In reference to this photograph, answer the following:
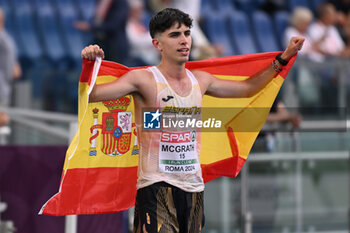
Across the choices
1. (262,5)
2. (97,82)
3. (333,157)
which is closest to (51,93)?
(333,157)

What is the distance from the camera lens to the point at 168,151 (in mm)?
4641

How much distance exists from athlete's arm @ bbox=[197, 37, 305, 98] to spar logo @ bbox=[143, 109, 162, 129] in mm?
448

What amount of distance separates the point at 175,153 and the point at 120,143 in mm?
655

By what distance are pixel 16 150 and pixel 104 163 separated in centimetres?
148

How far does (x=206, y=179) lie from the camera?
17.8ft

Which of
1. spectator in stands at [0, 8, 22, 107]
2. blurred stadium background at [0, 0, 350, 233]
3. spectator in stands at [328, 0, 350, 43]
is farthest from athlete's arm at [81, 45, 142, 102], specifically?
spectator in stands at [328, 0, 350, 43]

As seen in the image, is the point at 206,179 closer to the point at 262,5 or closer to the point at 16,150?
the point at 16,150

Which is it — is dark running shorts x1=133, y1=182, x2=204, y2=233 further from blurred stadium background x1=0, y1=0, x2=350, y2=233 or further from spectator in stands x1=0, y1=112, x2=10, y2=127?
spectator in stands x1=0, y1=112, x2=10, y2=127

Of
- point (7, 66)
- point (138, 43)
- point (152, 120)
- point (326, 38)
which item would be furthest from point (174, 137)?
point (326, 38)

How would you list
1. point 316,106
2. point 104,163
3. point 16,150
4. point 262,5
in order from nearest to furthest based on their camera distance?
point 104,163, point 16,150, point 316,106, point 262,5

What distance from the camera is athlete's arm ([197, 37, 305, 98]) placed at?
4957mm

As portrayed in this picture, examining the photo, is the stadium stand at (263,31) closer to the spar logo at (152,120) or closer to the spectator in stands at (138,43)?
the spectator in stands at (138,43)

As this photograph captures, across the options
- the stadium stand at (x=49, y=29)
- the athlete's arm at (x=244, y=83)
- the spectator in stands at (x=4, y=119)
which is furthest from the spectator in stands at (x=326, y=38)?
the athlete's arm at (x=244, y=83)

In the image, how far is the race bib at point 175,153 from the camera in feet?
15.2
